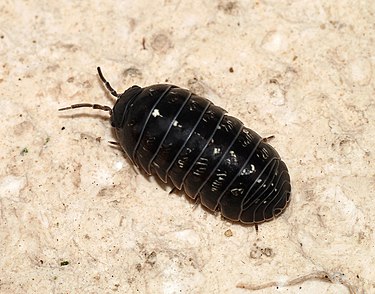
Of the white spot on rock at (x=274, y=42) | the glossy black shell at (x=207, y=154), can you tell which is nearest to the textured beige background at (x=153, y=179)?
Answer: the white spot on rock at (x=274, y=42)

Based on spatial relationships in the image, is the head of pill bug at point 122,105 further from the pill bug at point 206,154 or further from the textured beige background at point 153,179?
the textured beige background at point 153,179

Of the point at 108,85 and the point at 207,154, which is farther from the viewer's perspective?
the point at 108,85

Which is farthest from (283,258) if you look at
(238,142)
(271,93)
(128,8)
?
(128,8)

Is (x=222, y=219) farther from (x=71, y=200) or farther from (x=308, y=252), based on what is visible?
(x=71, y=200)

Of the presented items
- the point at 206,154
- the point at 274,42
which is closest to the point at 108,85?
Answer: the point at 206,154

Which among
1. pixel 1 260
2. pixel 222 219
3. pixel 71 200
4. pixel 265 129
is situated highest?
pixel 265 129

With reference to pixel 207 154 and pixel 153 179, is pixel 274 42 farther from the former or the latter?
pixel 153 179

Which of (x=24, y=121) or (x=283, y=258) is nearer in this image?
(x=283, y=258)
